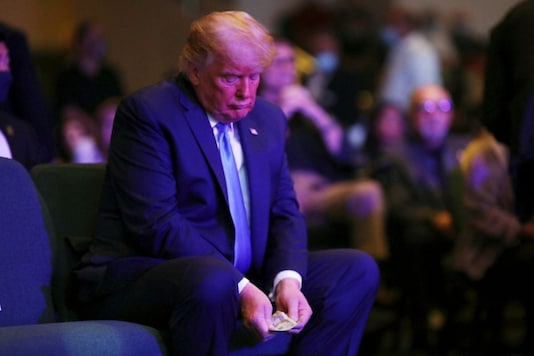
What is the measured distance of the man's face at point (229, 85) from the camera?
10.9 ft

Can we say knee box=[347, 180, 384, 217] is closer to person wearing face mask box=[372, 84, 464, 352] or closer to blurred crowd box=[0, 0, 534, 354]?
blurred crowd box=[0, 0, 534, 354]

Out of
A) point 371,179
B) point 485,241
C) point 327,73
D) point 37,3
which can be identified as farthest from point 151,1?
point 485,241

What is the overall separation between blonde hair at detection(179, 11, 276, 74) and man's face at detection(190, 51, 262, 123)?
20mm

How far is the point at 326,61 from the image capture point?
9.02 m

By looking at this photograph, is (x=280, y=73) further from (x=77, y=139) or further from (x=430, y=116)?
(x=77, y=139)

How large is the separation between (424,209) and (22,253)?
9.05ft

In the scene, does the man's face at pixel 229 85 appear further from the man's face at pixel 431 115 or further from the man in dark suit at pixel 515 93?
the man's face at pixel 431 115

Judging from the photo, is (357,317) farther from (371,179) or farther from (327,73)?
(327,73)

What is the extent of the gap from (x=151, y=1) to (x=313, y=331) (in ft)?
19.0

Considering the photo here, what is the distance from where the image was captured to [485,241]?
16.2 feet

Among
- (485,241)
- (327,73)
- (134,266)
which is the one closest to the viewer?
(134,266)

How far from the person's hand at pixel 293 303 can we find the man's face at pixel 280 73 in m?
2.41

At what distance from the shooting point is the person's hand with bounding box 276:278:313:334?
3197mm

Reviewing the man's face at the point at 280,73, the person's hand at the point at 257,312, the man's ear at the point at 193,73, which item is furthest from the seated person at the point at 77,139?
the person's hand at the point at 257,312
